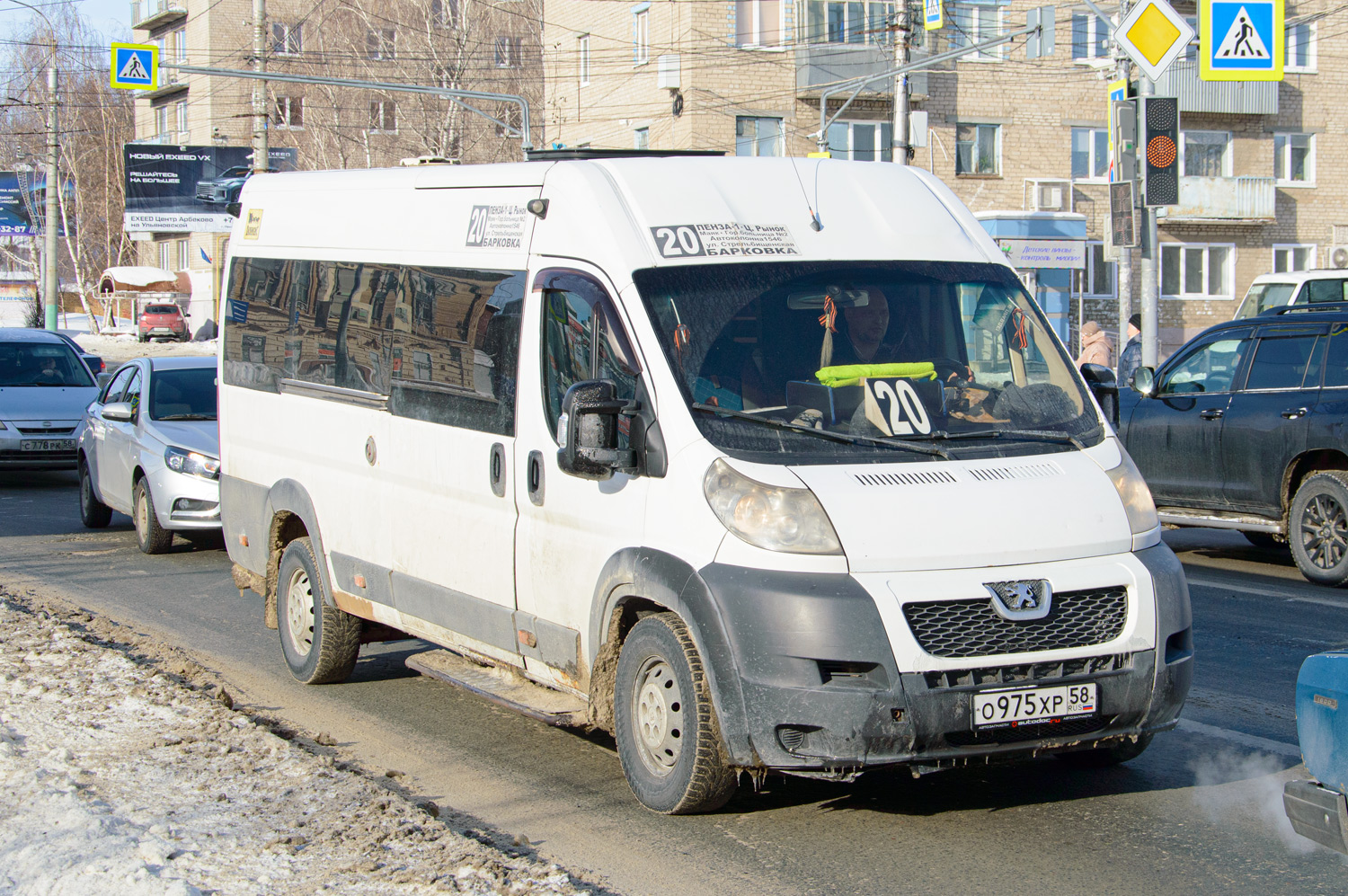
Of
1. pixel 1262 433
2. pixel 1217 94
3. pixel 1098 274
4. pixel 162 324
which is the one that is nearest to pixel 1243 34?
pixel 1262 433

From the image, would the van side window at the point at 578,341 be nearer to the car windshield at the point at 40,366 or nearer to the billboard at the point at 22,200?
the car windshield at the point at 40,366

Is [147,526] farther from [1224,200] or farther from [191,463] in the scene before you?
[1224,200]

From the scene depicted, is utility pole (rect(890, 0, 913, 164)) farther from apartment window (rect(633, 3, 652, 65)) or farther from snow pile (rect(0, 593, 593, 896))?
snow pile (rect(0, 593, 593, 896))

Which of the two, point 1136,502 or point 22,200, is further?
point 22,200

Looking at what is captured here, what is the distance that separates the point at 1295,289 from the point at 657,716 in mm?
20811

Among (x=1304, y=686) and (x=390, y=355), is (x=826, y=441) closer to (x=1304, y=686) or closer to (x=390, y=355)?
(x=1304, y=686)

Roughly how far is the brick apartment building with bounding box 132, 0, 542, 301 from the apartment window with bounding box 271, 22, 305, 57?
6 cm

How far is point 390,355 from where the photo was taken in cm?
689

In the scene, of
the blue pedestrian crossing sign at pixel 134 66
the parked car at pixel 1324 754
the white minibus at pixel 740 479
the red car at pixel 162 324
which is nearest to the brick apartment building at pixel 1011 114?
the blue pedestrian crossing sign at pixel 134 66

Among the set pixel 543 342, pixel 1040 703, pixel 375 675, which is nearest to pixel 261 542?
pixel 375 675

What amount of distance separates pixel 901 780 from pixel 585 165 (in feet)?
8.77

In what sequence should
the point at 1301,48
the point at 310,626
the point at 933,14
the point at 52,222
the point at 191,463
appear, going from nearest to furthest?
the point at 310,626
the point at 191,463
the point at 933,14
the point at 52,222
the point at 1301,48

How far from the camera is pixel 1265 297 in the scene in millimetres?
23922

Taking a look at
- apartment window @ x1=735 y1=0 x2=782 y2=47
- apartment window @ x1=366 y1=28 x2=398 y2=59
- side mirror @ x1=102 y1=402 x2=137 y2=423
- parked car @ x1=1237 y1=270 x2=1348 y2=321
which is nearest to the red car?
apartment window @ x1=366 y1=28 x2=398 y2=59
